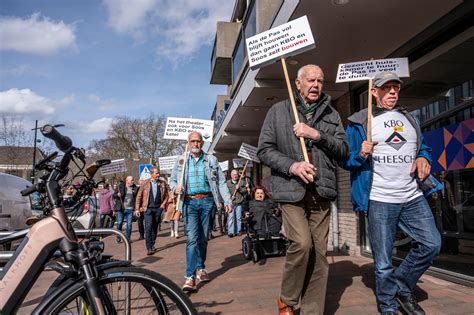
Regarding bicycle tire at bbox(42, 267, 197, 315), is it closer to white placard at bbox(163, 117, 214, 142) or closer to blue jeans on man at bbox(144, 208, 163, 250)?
white placard at bbox(163, 117, 214, 142)

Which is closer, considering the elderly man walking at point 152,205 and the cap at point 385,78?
the cap at point 385,78

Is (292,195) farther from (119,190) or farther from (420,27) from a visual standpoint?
(119,190)

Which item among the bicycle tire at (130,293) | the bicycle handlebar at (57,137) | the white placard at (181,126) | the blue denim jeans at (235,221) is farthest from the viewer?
the blue denim jeans at (235,221)

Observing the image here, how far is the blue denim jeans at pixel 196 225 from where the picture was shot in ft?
16.3

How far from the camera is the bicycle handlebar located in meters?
2.34

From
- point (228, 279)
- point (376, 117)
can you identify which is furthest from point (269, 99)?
point (376, 117)

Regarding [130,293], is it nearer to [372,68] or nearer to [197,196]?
[197,196]

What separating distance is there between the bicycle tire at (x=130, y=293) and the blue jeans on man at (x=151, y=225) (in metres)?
6.64

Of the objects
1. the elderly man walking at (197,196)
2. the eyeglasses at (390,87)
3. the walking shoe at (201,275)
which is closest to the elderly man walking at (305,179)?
the eyeglasses at (390,87)

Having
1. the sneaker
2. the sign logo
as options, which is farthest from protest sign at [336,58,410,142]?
the sneaker

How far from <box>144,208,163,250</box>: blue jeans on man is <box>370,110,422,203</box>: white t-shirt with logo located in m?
6.37

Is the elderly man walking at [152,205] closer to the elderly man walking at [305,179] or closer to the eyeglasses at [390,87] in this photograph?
the elderly man walking at [305,179]

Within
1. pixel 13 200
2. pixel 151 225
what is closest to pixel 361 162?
pixel 151 225

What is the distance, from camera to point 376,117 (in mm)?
3689
